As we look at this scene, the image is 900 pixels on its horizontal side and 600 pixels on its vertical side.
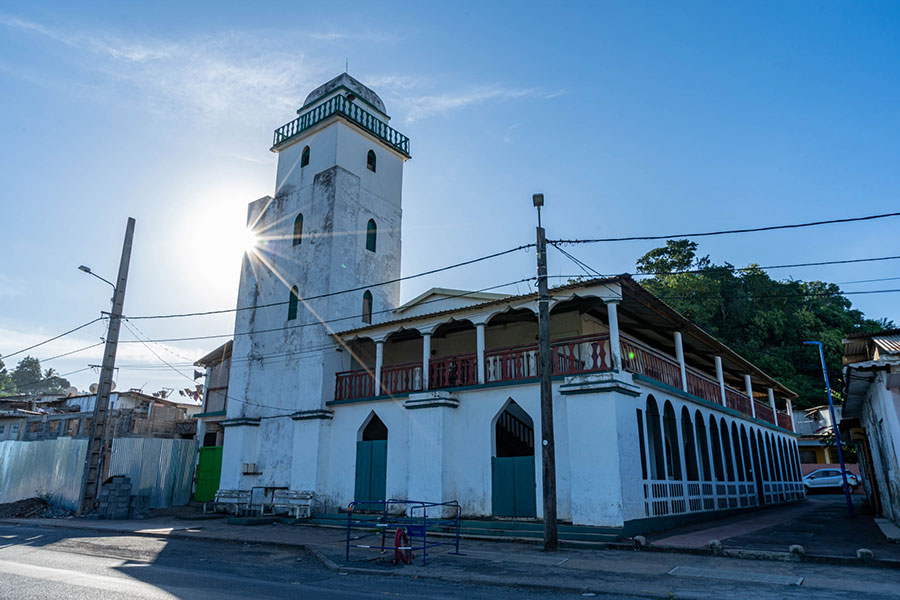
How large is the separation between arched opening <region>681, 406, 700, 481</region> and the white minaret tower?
11.4 m

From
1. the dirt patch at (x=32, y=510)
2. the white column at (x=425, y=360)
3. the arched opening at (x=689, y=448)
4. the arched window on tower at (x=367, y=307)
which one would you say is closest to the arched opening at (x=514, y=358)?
the white column at (x=425, y=360)

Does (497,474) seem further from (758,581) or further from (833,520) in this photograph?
(833,520)

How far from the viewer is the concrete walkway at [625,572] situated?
25.2 ft

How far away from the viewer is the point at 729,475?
21.1 meters

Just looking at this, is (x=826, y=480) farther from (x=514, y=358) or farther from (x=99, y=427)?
(x=99, y=427)

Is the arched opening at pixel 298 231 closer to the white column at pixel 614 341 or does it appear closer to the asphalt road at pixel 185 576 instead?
the asphalt road at pixel 185 576

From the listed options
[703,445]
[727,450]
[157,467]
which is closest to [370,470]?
[157,467]

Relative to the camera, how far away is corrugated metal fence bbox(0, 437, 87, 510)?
2159cm

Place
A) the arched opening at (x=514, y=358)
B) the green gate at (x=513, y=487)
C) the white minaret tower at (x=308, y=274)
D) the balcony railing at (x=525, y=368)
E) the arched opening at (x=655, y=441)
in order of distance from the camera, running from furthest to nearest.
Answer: the white minaret tower at (x=308, y=274) < the arched opening at (x=655, y=441) < the arched opening at (x=514, y=358) < the balcony railing at (x=525, y=368) < the green gate at (x=513, y=487)

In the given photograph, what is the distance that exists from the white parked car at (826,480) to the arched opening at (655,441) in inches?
Answer: 1024

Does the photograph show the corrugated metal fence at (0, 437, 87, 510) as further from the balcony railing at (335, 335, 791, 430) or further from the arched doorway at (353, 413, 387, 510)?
the balcony railing at (335, 335, 791, 430)

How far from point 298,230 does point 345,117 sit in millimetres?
4862

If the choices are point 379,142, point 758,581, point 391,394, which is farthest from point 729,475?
point 379,142

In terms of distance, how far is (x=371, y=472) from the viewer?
710 inches
